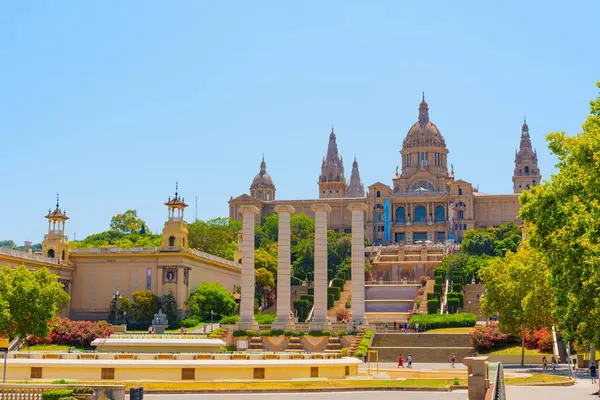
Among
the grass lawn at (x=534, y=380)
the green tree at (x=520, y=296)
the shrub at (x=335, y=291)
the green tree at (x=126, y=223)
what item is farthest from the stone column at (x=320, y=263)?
the green tree at (x=126, y=223)

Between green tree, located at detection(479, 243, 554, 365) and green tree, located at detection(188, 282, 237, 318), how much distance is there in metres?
30.6

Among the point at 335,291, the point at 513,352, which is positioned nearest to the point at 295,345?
the point at 513,352

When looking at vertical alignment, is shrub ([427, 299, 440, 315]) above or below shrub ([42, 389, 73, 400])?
above

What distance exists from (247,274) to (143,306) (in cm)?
1675

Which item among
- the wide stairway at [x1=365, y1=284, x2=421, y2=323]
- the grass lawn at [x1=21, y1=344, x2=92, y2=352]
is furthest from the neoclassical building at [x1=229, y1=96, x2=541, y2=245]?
the grass lawn at [x1=21, y1=344, x2=92, y2=352]

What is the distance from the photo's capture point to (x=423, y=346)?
64.9 metres

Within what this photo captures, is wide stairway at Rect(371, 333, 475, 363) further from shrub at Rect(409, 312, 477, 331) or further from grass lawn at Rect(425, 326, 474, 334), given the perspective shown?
shrub at Rect(409, 312, 477, 331)

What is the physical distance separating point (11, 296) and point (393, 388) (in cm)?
2839

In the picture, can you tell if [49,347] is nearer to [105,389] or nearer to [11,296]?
[11,296]

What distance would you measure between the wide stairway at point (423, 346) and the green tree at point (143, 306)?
24.4 meters

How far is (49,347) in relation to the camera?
63.8 m

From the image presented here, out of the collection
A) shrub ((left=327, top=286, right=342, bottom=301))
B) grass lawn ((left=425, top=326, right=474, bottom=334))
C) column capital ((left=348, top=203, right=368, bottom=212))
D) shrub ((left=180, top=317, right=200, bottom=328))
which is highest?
column capital ((left=348, top=203, right=368, bottom=212))

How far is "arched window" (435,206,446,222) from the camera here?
18400 cm

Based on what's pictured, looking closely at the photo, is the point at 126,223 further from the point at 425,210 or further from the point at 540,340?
the point at 540,340
